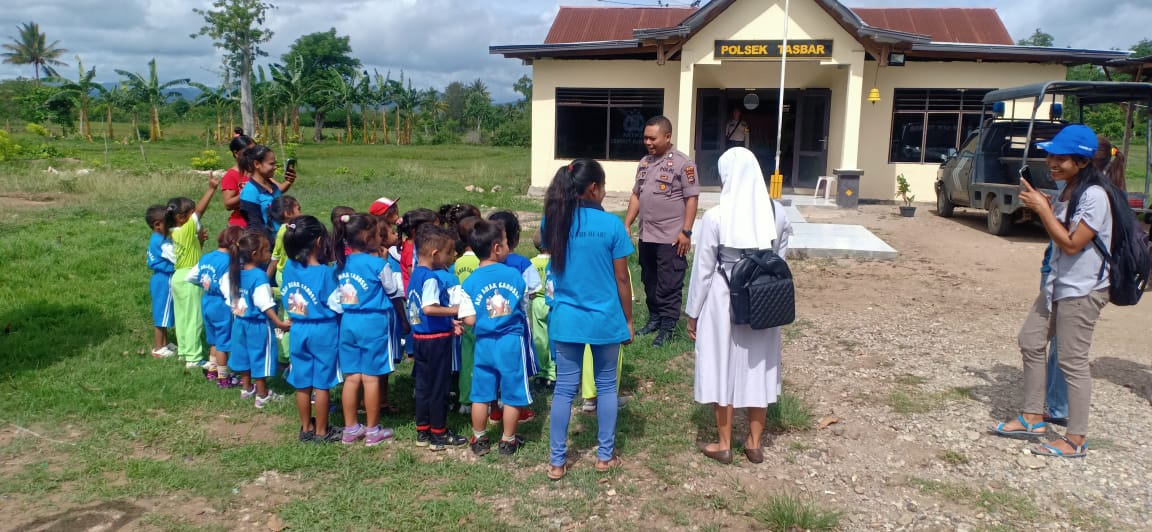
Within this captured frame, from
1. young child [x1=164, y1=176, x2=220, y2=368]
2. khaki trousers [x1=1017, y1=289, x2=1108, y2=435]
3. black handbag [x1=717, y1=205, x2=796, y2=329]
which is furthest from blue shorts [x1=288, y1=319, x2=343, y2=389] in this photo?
khaki trousers [x1=1017, y1=289, x2=1108, y2=435]

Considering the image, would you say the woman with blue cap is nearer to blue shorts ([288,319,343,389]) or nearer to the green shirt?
blue shorts ([288,319,343,389])

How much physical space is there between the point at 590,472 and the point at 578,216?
1292mm

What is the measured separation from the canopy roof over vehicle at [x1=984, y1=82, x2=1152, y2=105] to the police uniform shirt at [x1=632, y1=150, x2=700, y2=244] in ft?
23.2

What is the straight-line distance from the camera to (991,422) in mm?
4449

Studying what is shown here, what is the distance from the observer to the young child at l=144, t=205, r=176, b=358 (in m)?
5.39

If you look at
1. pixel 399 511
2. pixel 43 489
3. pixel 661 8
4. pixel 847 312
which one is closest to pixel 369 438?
pixel 399 511

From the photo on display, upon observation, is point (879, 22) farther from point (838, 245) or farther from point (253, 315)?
point (253, 315)

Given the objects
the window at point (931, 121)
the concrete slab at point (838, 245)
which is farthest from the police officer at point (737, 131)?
the concrete slab at point (838, 245)

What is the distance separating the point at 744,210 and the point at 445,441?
79.7 inches

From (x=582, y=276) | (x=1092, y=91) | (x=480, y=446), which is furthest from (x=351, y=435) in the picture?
(x=1092, y=91)

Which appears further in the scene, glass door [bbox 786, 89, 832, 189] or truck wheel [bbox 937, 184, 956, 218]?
glass door [bbox 786, 89, 832, 189]

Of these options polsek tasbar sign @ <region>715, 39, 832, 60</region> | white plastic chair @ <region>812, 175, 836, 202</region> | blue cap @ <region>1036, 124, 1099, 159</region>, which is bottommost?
white plastic chair @ <region>812, 175, 836, 202</region>

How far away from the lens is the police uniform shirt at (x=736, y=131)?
15.5 m

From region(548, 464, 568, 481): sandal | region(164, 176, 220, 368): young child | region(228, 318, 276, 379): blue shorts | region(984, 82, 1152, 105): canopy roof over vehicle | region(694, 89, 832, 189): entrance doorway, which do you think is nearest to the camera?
region(548, 464, 568, 481): sandal
